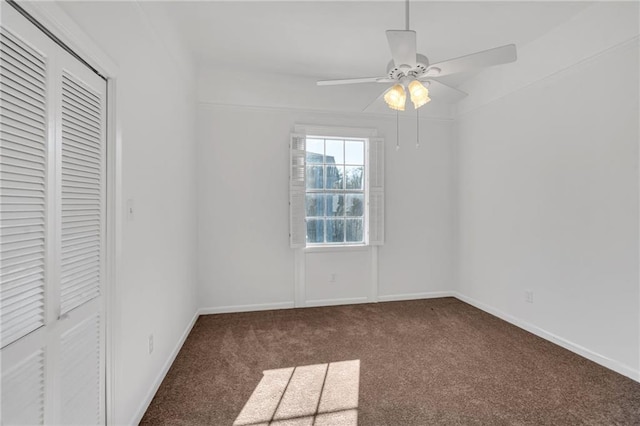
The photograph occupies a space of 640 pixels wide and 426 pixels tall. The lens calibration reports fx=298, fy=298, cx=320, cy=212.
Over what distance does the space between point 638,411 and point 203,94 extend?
452 centimetres

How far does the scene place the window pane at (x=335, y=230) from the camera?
3877 mm

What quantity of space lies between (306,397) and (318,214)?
7.24ft

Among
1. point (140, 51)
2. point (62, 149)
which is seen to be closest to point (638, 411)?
point (62, 149)

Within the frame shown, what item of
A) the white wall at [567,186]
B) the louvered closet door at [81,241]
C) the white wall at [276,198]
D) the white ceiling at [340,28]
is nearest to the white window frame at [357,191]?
the white wall at [276,198]

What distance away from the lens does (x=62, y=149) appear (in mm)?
1165

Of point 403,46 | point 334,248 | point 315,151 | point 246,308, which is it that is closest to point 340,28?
point 403,46

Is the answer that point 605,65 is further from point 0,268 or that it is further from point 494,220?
point 0,268

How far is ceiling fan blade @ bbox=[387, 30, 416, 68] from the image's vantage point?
5.21ft

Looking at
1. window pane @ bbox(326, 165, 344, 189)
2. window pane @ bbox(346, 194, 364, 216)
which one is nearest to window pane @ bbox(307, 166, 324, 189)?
window pane @ bbox(326, 165, 344, 189)

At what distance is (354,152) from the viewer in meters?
3.94

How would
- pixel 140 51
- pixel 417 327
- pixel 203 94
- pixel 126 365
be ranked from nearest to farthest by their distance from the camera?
1. pixel 126 365
2. pixel 140 51
3. pixel 417 327
4. pixel 203 94

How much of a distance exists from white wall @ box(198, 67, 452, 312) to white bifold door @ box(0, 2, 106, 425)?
2098 mm

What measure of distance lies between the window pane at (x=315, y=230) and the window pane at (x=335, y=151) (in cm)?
79

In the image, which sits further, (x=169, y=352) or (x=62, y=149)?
(x=169, y=352)
